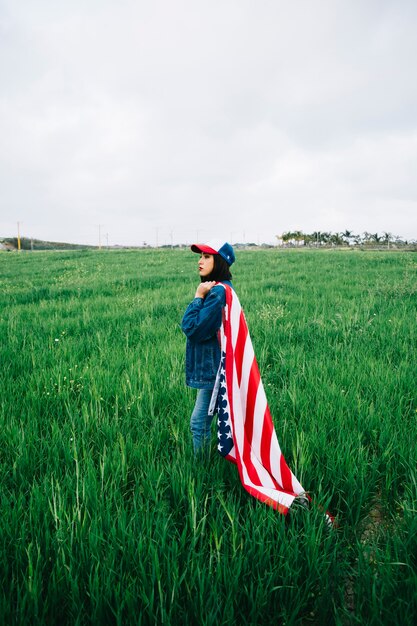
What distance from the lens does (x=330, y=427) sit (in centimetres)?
243

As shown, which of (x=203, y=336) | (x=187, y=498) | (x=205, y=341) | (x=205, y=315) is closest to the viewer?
(x=187, y=498)

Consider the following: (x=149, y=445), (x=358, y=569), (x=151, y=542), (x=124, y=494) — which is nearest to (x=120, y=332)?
(x=149, y=445)

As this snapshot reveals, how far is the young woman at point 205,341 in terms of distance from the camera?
203cm

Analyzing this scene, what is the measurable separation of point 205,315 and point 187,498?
0.97 meters

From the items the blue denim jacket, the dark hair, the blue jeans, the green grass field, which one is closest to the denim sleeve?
the blue denim jacket

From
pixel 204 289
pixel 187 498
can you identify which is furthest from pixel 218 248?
pixel 187 498

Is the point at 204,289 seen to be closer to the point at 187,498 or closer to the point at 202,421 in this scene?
the point at 202,421

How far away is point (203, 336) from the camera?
2.08 meters

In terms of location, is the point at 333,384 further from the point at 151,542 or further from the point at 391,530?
the point at 151,542

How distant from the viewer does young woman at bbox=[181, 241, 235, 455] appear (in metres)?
2.03

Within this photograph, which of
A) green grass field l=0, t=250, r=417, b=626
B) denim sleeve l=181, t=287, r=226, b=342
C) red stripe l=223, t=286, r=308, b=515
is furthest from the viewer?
denim sleeve l=181, t=287, r=226, b=342

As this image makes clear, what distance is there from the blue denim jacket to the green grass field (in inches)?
18.9

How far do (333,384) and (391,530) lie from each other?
4.69ft

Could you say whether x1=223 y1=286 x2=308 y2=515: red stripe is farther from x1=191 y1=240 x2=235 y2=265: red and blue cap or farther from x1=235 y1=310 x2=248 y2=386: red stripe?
x1=191 y1=240 x2=235 y2=265: red and blue cap
